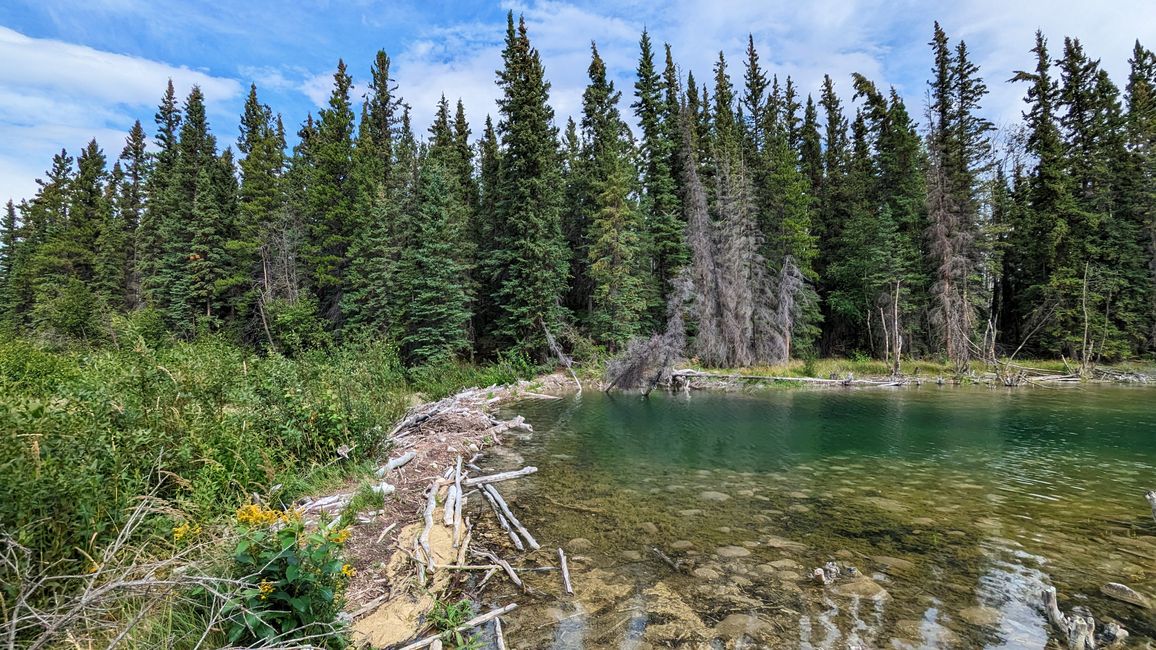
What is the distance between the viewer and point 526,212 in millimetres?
28844

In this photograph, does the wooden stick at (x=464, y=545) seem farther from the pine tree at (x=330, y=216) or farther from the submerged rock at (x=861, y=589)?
the pine tree at (x=330, y=216)

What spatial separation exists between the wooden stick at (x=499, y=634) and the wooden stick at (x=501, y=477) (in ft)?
12.8

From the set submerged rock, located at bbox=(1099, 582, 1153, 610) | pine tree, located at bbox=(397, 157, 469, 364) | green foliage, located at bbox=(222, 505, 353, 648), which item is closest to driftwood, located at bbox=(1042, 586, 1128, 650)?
submerged rock, located at bbox=(1099, 582, 1153, 610)

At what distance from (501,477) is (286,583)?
18.7 ft

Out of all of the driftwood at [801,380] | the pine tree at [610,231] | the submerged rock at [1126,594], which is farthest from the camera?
the pine tree at [610,231]

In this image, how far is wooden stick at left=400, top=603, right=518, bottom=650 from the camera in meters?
4.06

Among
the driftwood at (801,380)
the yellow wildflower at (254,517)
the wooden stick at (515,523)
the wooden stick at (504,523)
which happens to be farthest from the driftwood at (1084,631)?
the driftwood at (801,380)

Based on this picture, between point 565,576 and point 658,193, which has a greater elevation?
point 658,193

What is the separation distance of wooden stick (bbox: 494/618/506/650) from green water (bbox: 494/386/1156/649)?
134 millimetres

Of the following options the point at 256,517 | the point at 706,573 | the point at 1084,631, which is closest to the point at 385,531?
the point at 256,517

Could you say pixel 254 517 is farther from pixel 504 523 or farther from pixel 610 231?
pixel 610 231

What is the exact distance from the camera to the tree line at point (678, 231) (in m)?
29.3

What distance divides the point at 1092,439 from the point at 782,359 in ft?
58.9

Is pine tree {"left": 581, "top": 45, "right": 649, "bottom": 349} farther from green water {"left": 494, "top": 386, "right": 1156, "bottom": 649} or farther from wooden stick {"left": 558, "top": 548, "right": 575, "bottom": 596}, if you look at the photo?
wooden stick {"left": 558, "top": 548, "right": 575, "bottom": 596}
